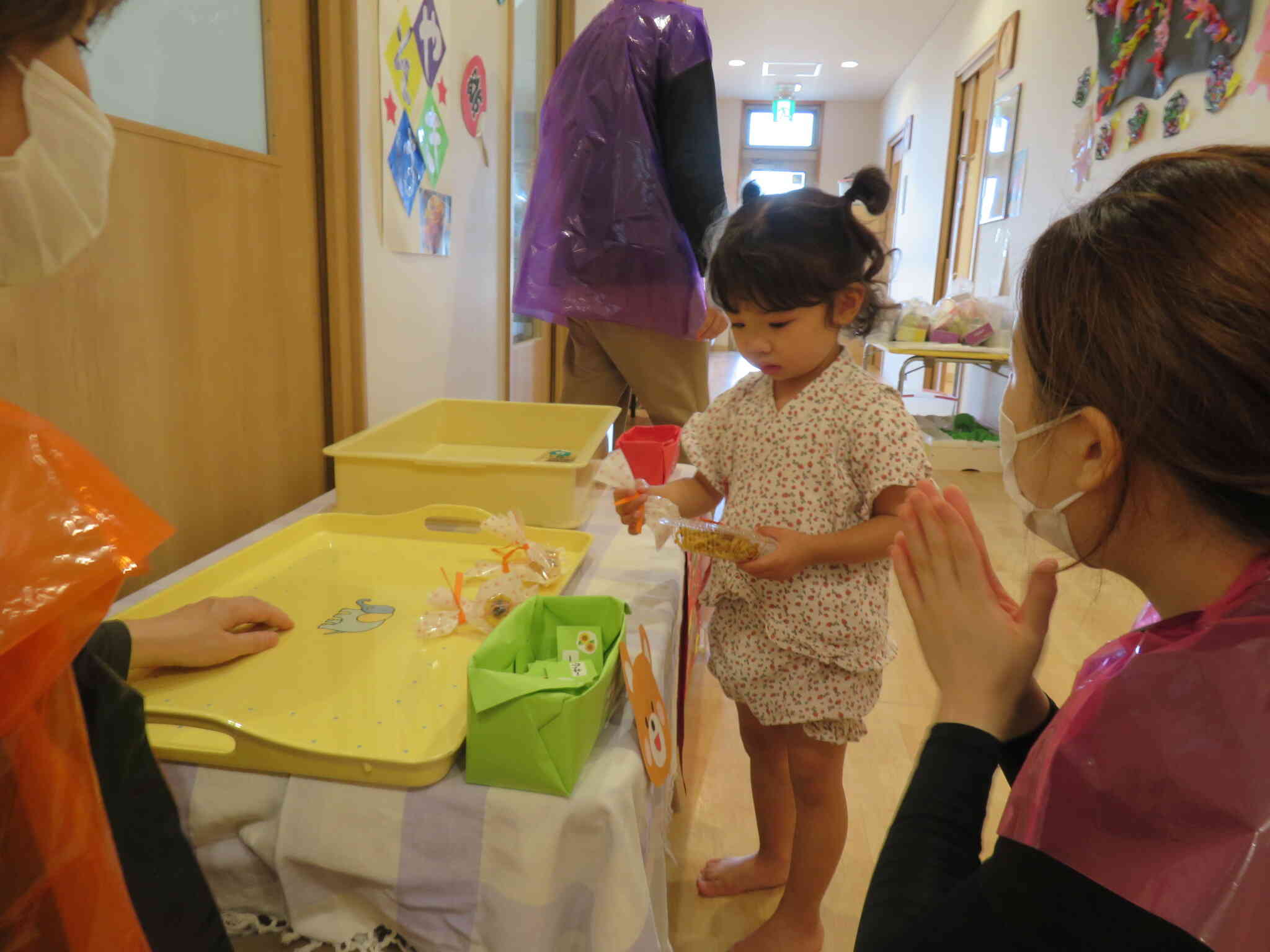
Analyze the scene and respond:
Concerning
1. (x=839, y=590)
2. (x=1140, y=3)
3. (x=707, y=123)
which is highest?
(x=1140, y=3)

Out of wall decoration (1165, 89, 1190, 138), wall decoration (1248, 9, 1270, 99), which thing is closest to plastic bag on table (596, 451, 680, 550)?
wall decoration (1248, 9, 1270, 99)

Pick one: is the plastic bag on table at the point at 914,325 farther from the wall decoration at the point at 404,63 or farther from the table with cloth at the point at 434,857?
the table with cloth at the point at 434,857

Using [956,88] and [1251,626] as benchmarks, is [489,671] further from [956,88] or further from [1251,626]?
[956,88]

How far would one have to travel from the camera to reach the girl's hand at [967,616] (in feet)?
1.92

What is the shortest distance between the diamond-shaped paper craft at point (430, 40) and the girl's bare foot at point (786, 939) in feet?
6.10

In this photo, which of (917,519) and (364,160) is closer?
(917,519)

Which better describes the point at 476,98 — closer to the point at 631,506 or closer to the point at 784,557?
the point at 631,506

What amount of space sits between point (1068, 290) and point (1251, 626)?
227mm

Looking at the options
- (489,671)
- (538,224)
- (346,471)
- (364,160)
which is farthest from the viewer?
(538,224)

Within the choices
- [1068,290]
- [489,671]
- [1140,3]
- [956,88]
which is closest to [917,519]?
[1068,290]

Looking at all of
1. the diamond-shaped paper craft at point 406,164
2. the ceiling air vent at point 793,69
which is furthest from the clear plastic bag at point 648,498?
the ceiling air vent at point 793,69

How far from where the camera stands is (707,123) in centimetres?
192

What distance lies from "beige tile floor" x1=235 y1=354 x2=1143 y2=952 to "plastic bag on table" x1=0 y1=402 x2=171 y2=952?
26cm

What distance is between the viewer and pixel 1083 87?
141 inches
